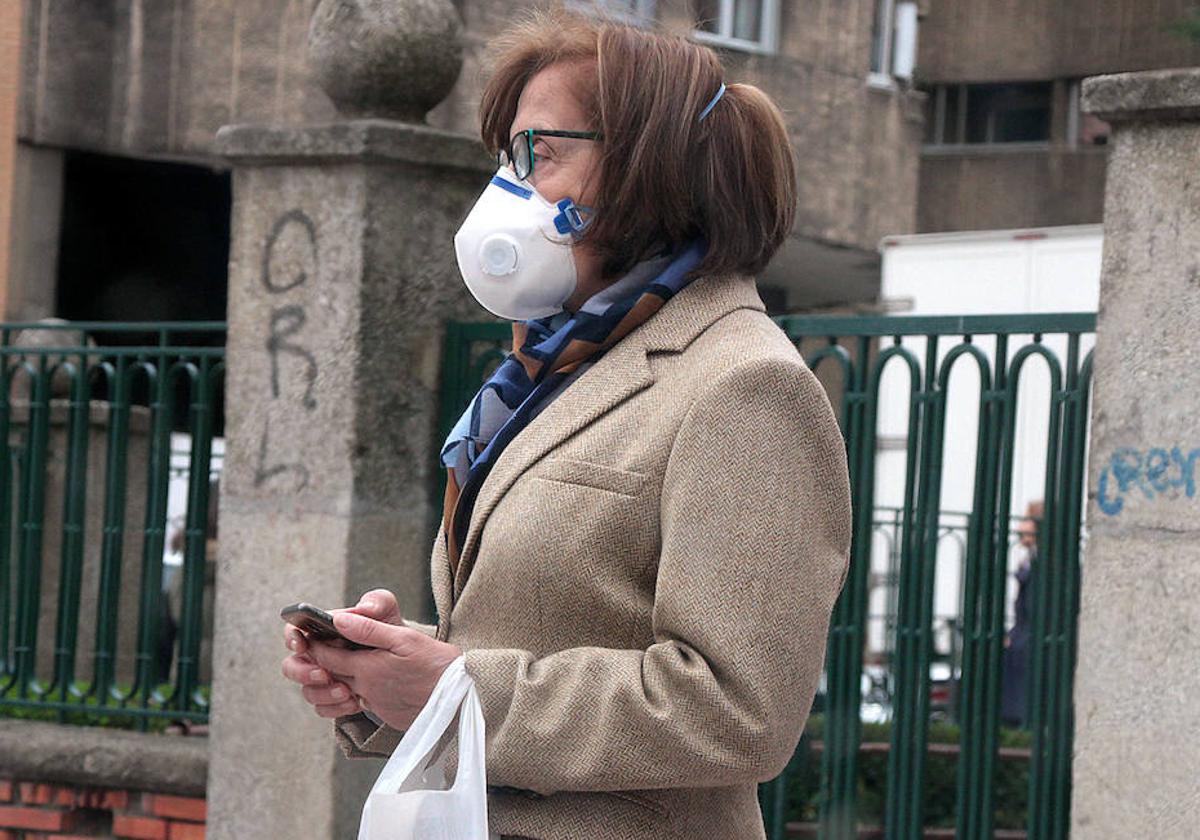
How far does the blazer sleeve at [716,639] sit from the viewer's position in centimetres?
212

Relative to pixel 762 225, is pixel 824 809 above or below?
below

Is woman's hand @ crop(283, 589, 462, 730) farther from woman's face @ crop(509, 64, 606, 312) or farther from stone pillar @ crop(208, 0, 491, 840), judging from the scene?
stone pillar @ crop(208, 0, 491, 840)

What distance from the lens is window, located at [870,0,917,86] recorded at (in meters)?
18.7

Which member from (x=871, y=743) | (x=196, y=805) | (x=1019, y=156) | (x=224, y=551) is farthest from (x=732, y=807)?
(x=1019, y=156)

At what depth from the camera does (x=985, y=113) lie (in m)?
25.0

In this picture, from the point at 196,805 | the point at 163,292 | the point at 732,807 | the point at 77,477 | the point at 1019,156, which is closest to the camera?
the point at 732,807

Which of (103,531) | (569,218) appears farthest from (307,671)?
(103,531)

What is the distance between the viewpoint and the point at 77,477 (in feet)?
19.2

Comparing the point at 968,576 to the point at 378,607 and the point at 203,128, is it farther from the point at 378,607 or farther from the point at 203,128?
the point at 203,128

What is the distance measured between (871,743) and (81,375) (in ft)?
8.48

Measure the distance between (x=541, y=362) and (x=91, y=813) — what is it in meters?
3.80

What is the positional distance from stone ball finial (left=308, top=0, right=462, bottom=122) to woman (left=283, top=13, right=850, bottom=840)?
263cm

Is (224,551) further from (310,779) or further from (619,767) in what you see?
(619,767)

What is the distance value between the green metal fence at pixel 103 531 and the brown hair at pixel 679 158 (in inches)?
125
